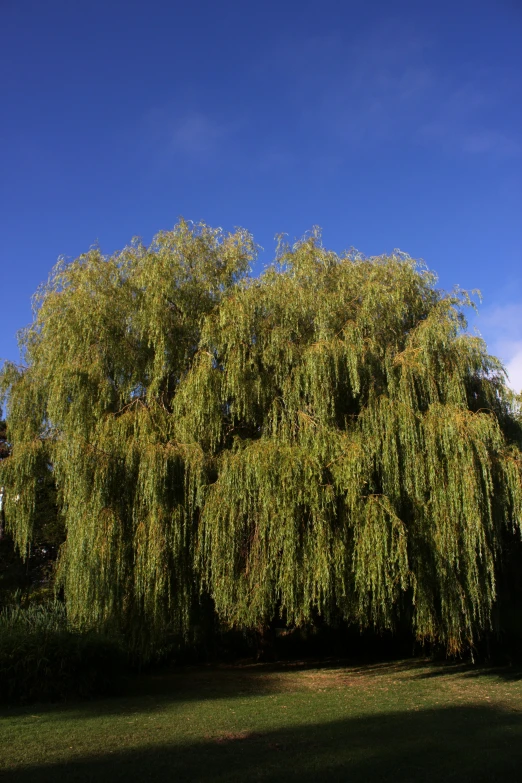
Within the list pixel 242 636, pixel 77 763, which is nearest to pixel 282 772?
pixel 77 763

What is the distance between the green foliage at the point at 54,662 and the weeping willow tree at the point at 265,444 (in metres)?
0.60

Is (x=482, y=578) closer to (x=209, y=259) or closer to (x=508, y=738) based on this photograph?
(x=508, y=738)

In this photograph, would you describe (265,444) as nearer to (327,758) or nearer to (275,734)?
(275,734)

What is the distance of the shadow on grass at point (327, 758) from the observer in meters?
5.55

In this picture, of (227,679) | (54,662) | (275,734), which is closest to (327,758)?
(275,734)

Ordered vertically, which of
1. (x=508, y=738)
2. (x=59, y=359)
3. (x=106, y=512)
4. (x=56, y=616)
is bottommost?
(x=508, y=738)

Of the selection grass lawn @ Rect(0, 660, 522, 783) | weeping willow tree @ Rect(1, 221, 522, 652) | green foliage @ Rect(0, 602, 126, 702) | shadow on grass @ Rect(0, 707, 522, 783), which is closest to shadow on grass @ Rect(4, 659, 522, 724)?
grass lawn @ Rect(0, 660, 522, 783)

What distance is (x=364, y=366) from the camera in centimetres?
1218

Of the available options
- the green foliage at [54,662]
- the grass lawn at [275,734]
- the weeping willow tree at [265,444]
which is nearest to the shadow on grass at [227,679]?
the grass lawn at [275,734]

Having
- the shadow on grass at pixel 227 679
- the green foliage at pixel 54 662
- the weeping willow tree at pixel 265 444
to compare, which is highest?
the weeping willow tree at pixel 265 444

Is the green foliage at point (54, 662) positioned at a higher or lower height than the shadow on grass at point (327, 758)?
higher

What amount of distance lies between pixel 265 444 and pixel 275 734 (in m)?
5.11

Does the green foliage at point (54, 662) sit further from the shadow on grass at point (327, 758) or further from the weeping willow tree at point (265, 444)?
the shadow on grass at point (327, 758)

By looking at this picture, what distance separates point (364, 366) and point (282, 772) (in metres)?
7.99
